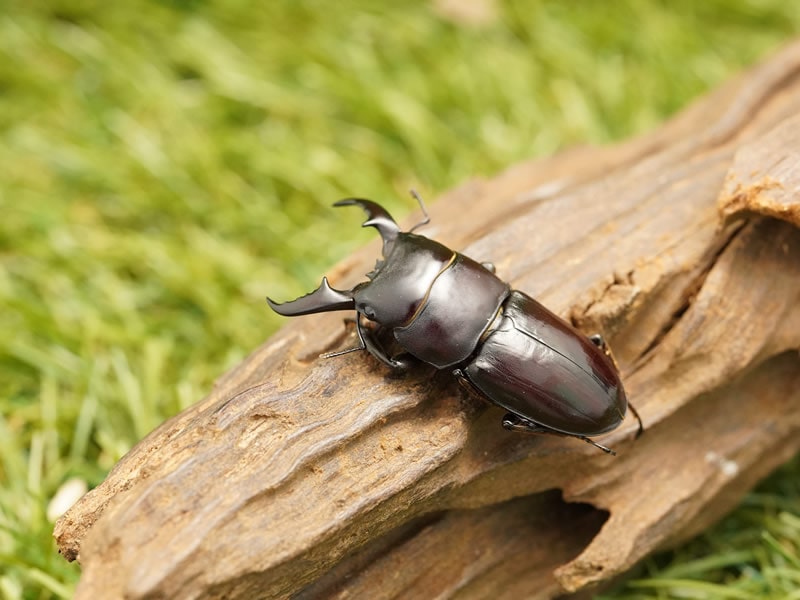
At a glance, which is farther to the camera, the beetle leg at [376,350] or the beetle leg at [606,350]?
the beetle leg at [606,350]

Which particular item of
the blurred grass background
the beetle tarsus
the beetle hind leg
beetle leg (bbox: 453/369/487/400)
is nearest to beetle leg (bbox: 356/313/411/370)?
beetle leg (bbox: 453/369/487/400)

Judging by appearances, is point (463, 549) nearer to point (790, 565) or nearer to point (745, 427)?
point (745, 427)

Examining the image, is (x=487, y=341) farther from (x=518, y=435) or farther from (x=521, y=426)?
(x=518, y=435)

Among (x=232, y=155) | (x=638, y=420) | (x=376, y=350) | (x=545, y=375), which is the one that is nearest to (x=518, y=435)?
(x=545, y=375)

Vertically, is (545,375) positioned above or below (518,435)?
above

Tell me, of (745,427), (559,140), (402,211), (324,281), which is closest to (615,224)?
(745,427)

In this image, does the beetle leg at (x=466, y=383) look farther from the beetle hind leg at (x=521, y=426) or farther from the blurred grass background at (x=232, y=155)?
the blurred grass background at (x=232, y=155)

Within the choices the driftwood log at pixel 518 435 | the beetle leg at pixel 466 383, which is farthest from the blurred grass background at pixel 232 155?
the beetle leg at pixel 466 383
